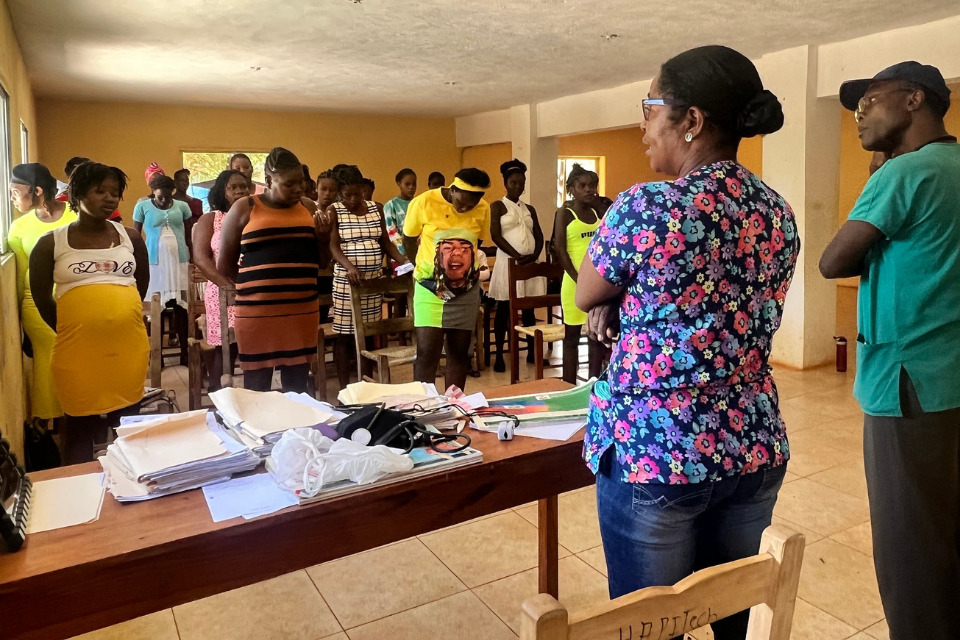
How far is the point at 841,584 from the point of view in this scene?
239cm

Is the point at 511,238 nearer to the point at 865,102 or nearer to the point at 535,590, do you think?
the point at 535,590

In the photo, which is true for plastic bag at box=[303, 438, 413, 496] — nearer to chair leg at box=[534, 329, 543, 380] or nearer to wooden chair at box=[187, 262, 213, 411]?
wooden chair at box=[187, 262, 213, 411]

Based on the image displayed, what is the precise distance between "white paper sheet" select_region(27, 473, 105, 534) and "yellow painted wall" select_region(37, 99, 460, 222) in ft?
26.1

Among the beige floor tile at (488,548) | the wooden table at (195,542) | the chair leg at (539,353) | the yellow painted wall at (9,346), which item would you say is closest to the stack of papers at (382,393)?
the wooden table at (195,542)

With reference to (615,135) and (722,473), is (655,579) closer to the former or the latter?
(722,473)

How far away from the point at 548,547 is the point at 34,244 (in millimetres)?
2439

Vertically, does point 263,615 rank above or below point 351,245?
below

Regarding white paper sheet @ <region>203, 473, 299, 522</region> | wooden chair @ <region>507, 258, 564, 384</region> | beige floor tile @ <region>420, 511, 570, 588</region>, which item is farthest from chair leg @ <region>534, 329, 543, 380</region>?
white paper sheet @ <region>203, 473, 299, 522</region>

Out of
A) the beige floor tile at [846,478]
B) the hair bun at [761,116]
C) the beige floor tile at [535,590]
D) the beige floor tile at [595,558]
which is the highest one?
the hair bun at [761,116]

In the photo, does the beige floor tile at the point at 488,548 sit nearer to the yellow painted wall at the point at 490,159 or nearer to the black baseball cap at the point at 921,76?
the black baseball cap at the point at 921,76

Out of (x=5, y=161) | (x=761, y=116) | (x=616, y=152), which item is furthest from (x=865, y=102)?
(x=616, y=152)

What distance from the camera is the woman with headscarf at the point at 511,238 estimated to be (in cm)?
515

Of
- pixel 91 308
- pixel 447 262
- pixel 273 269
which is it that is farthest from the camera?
pixel 447 262

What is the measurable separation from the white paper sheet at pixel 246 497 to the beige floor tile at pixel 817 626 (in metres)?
1.57
